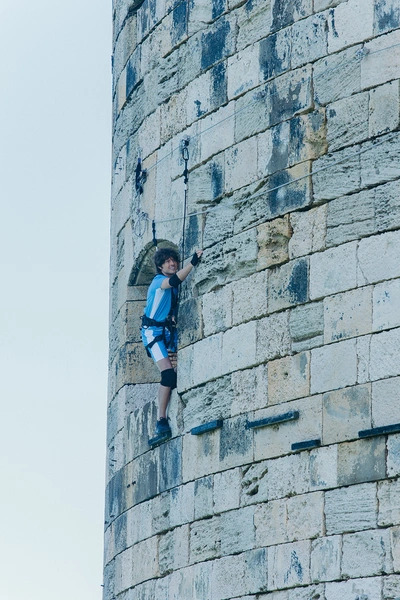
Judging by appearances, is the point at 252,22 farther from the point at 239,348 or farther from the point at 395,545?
the point at 395,545

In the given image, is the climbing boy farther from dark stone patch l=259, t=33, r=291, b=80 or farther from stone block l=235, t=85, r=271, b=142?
dark stone patch l=259, t=33, r=291, b=80

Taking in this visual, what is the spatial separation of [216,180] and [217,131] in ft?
1.06

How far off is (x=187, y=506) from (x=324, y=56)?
2.94 meters

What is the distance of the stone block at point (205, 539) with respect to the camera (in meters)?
9.27

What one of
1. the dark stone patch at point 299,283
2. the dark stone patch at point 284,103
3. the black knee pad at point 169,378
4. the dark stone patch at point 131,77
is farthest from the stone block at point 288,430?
the dark stone patch at point 131,77

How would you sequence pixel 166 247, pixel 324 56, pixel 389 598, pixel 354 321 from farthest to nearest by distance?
pixel 166 247 < pixel 324 56 < pixel 354 321 < pixel 389 598

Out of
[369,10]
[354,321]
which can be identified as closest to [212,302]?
[354,321]

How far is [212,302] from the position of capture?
31.8 ft

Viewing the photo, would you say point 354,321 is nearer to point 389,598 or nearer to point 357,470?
point 357,470

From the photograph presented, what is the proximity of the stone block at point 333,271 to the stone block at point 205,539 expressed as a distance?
158cm

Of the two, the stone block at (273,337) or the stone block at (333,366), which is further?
the stone block at (273,337)

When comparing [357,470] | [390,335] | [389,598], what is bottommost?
[389,598]

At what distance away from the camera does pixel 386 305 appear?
8.41m

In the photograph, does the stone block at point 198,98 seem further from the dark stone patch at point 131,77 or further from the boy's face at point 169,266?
the dark stone patch at point 131,77
